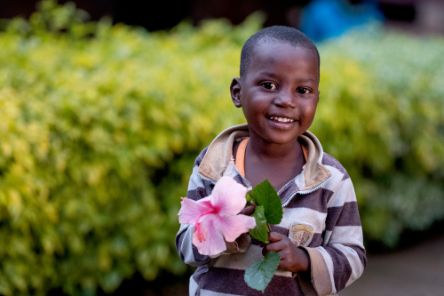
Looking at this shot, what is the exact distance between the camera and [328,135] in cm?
616

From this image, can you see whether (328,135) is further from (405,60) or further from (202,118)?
(405,60)

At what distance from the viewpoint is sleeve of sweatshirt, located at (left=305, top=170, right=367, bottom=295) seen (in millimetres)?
2799

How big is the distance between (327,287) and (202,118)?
267cm

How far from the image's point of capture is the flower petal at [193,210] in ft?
8.45

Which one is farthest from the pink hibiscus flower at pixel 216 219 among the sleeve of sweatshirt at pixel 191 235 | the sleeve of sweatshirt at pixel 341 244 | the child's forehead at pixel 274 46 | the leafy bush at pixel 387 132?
the leafy bush at pixel 387 132

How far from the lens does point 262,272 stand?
103 inches

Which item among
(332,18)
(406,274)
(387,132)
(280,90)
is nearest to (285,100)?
A: (280,90)

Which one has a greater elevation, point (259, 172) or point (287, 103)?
point (287, 103)

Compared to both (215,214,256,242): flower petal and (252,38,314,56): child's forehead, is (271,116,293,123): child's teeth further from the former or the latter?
(215,214,256,242): flower petal

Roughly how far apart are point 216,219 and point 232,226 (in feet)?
0.16

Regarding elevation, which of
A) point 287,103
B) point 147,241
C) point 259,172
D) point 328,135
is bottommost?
point 147,241

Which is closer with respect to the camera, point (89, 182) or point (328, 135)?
point (89, 182)

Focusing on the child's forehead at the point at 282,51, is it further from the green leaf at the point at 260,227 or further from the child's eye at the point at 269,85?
the green leaf at the point at 260,227

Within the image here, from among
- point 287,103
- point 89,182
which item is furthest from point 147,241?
point 287,103
